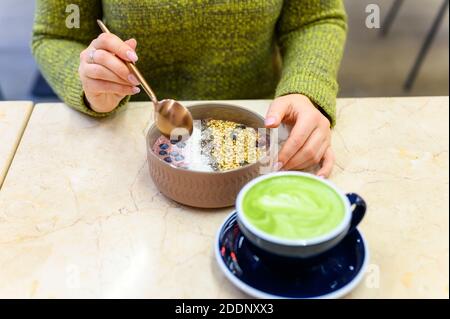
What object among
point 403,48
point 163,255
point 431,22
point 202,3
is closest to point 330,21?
point 202,3

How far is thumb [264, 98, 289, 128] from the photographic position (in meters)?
0.75

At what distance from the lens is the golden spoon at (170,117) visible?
742mm

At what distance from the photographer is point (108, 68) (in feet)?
2.52

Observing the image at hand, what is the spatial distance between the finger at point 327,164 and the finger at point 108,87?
325 millimetres

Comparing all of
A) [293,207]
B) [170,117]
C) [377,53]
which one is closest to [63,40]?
[170,117]

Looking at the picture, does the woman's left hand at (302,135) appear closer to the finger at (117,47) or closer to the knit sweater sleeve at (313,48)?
the knit sweater sleeve at (313,48)

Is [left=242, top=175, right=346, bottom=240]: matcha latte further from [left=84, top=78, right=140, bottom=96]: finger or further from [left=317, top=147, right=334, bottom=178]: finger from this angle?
[left=84, top=78, right=140, bottom=96]: finger

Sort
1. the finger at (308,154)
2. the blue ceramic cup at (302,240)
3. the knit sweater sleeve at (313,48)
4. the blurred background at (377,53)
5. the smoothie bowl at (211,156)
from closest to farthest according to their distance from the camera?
the blue ceramic cup at (302,240) < the smoothie bowl at (211,156) < the finger at (308,154) < the knit sweater sleeve at (313,48) < the blurred background at (377,53)

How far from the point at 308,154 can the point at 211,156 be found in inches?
6.1

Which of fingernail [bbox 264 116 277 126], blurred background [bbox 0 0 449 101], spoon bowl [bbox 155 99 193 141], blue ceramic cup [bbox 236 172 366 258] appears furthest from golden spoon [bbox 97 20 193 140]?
blurred background [bbox 0 0 449 101]

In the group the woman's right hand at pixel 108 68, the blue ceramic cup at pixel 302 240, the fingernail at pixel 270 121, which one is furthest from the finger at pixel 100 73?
the blue ceramic cup at pixel 302 240

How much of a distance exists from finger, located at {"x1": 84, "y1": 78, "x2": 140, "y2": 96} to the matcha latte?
313 mm

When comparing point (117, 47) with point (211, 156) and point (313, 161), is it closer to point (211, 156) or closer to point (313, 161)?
point (211, 156)
